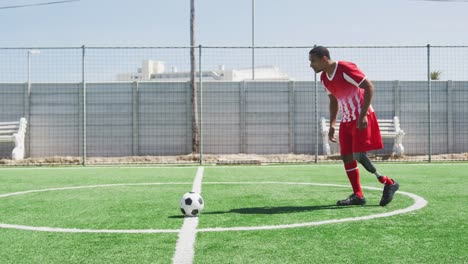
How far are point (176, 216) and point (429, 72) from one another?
1181cm

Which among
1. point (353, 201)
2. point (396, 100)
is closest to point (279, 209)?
point (353, 201)

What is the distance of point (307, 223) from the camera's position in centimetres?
420

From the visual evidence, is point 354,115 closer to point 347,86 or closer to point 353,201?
point 347,86

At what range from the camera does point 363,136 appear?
18.3ft

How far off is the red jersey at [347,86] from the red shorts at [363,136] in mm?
90

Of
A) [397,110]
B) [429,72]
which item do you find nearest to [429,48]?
[429,72]

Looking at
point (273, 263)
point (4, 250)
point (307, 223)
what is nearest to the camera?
point (273, 263)

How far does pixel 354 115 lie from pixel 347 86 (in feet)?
1.07

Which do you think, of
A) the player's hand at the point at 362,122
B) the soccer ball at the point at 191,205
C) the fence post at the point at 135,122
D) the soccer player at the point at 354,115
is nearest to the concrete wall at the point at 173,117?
the fence post at the point at 135,122

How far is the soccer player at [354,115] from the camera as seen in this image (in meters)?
5.48

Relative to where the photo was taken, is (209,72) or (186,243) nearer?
(186,243)

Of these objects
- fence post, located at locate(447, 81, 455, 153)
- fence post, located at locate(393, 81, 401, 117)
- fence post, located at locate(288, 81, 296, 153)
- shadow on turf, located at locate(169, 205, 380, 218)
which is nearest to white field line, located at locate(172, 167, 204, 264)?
shadow on turf, located at locate(169, 205, 380, 218)

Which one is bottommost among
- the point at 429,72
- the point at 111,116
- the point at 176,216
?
the point at 176,216

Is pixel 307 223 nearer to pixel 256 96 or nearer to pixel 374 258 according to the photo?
pixel 374 258
